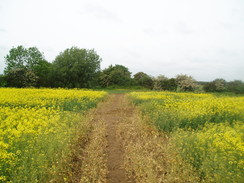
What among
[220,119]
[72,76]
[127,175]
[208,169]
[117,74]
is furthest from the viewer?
[117,74]

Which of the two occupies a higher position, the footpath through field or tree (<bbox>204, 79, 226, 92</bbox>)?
tree (<bbox>204, 79, 226, 92</bbox>)

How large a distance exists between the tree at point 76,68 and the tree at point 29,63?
4382 mm

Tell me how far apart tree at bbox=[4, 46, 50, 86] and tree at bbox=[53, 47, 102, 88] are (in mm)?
4382

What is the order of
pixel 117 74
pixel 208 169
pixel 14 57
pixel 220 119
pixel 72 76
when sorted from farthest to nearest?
pixel 117 74, pixel 14 57, pixel 72 76, pixel 220 119, pixel 208 169

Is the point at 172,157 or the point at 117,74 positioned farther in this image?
the point at 117,74

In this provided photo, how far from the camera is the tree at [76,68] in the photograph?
145ft

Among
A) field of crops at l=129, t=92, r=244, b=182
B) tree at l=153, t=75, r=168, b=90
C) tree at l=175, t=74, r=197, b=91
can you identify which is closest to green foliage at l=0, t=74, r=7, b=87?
tree at l=153, t=75, r=168, b=90

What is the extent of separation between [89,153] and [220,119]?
728 cm

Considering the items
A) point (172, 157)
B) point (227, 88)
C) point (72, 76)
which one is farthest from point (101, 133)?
point (227, 88)

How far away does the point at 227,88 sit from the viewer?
4525cm

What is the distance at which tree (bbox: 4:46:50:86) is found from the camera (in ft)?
156

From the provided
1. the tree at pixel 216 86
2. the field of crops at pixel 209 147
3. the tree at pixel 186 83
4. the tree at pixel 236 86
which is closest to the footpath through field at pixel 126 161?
the field of crops at pixel 209 147

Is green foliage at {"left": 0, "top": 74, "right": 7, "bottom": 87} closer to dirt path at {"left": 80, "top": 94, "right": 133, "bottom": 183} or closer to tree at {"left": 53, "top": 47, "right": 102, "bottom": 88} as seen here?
tree at {"left": 53, "top": 47, "right": 102, "bottom": 88}

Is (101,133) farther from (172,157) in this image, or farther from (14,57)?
(14,57)
